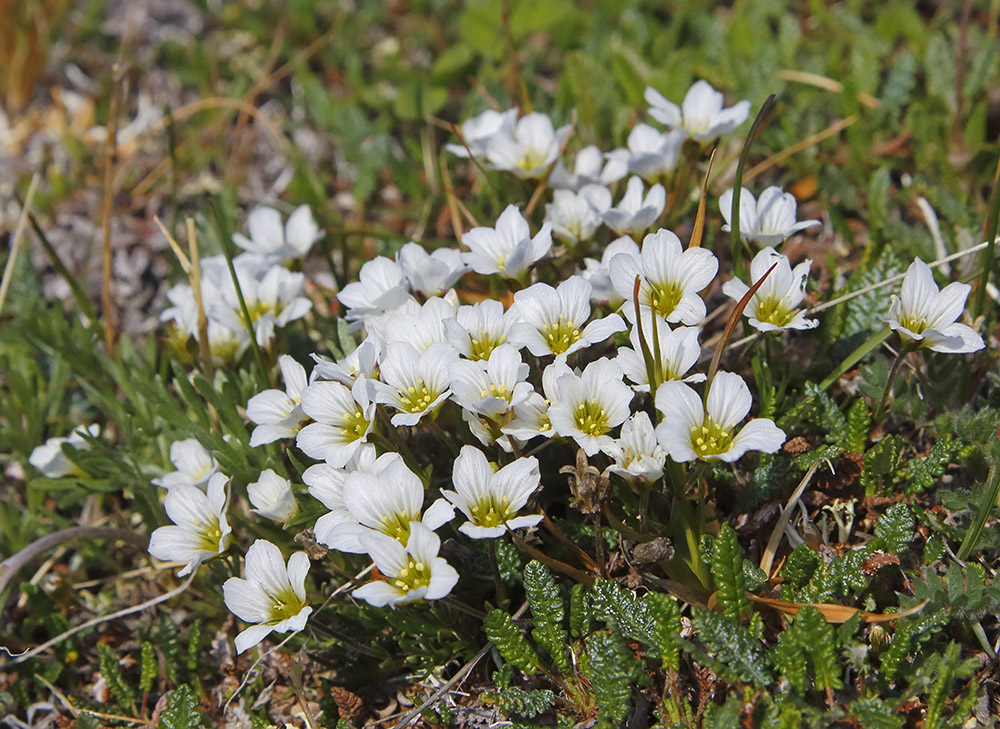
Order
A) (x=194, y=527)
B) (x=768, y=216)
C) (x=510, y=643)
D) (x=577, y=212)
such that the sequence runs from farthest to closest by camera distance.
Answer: (x=577, y=212), (x=768, y=216), (x=194, y=527), (x=510, y=643)

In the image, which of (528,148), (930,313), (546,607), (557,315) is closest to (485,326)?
(557,315)

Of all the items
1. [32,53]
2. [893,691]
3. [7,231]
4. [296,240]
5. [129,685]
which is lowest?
[129,685]

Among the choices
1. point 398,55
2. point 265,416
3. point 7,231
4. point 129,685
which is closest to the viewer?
point 265,416

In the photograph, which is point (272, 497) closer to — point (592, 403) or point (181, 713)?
point (181, 713)

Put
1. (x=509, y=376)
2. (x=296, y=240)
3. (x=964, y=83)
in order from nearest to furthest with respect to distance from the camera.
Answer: (x=509, y=376) → (x=296, y=240) → (x=964, y=83)

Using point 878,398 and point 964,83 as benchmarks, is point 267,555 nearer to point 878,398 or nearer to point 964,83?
Result: point 878,398

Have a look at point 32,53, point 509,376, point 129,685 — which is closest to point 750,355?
point 509,376

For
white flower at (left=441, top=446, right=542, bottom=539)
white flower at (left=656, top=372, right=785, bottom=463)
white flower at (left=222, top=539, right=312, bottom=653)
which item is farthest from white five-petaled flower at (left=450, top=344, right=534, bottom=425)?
white flower at (left=222, top=539, right=312, bottom=653)
